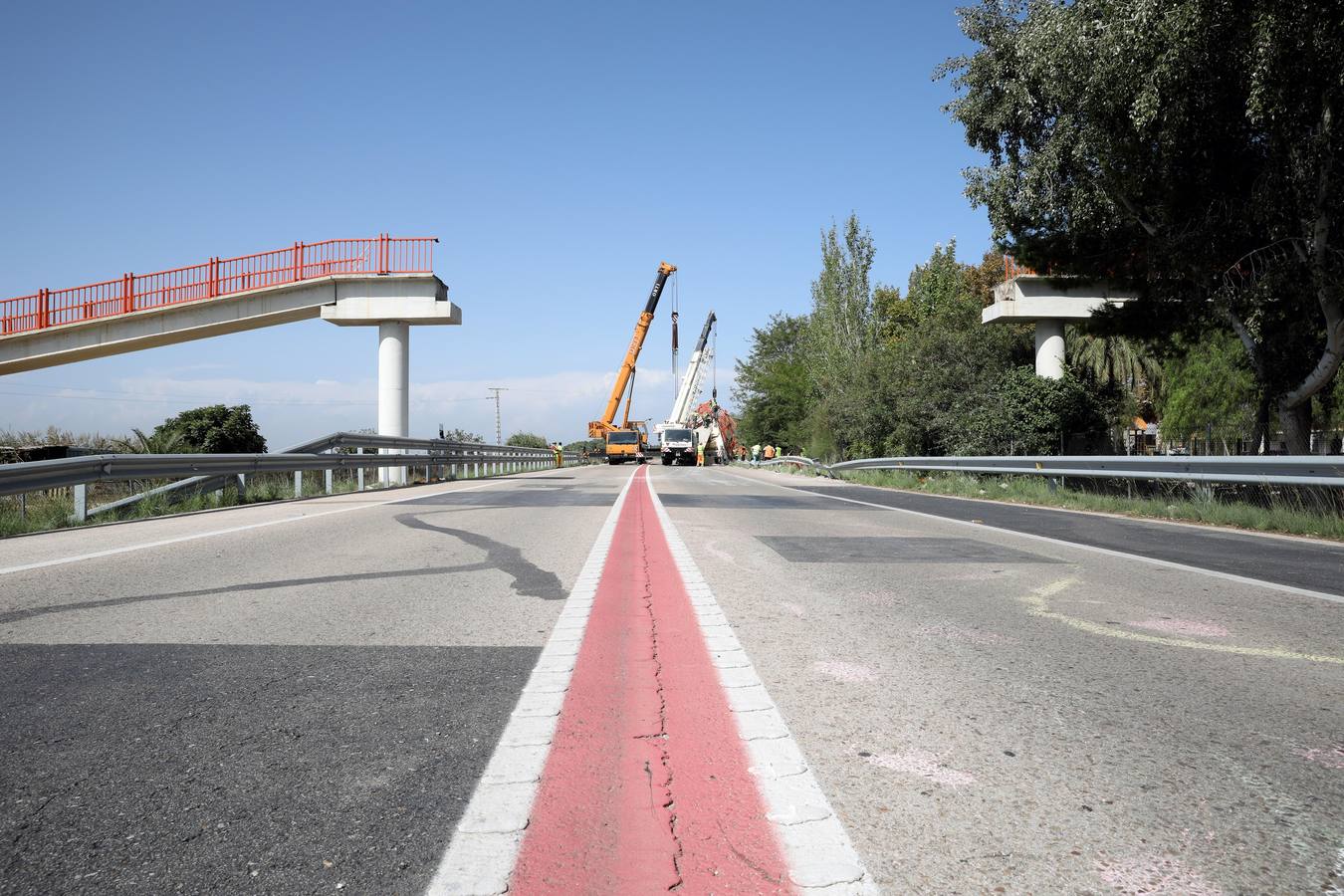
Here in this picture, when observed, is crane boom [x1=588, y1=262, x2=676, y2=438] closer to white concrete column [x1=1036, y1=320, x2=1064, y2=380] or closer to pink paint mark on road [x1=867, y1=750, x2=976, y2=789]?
white concrete column [x1=1036, y1=320, x2=1064, y2=380]

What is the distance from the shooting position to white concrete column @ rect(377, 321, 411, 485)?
2330 cm

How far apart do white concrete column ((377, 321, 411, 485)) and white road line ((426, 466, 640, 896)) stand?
2052 centimetres

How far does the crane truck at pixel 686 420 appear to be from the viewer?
54.8 m

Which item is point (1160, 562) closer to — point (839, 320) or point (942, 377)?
point (942, 377)

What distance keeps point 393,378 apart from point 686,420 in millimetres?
41438

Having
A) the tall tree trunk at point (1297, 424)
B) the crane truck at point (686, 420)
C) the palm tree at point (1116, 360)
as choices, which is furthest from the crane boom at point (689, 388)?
the tall tree trunk at point (1297, 424)

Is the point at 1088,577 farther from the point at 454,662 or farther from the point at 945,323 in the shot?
the point at 945,323

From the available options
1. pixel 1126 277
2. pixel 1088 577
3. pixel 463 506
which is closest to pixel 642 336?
pixel 1126 277

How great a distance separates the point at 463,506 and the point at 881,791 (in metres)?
11.5

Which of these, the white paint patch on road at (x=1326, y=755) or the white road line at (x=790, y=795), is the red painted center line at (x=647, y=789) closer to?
the white road line at (x=790, y=795)

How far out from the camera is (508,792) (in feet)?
7.69

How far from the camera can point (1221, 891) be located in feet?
6.03

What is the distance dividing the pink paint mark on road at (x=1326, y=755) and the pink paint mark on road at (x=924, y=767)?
1.09 m

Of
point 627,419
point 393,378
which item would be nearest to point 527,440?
point 627,419
